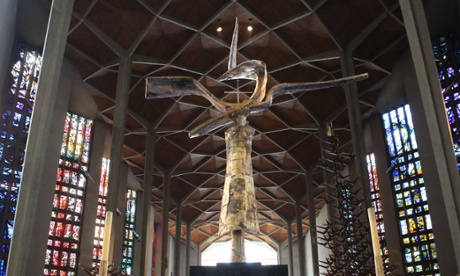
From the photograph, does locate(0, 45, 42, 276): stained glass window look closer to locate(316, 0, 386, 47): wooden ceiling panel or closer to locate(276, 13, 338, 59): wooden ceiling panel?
locate(276, 13, 338, 59): wooden ceiling panel

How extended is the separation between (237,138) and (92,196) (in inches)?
774

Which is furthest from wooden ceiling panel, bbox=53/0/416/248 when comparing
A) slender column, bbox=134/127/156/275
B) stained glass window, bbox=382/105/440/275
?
stained glass window, bbox=382/105/440/275

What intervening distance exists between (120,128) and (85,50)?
4825 millimetres

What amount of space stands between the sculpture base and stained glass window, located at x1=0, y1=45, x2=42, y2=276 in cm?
1539

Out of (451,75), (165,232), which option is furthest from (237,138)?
(165,232)

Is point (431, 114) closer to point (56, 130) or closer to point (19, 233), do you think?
point (19, 233)

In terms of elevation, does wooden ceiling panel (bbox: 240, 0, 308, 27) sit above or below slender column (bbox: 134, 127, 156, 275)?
above

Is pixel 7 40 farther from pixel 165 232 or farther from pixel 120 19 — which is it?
pixel 165 232

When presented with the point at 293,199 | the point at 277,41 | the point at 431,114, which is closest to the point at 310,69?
the point at 277,41

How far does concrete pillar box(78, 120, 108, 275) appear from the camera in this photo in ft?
77.4

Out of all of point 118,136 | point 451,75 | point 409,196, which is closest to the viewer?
point 118,136

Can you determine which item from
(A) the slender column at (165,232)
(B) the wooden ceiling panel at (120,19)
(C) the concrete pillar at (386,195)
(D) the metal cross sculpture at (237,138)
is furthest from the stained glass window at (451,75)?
(A) the slender column at (165,232)

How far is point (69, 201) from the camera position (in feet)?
77.8

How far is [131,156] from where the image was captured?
101 feet
